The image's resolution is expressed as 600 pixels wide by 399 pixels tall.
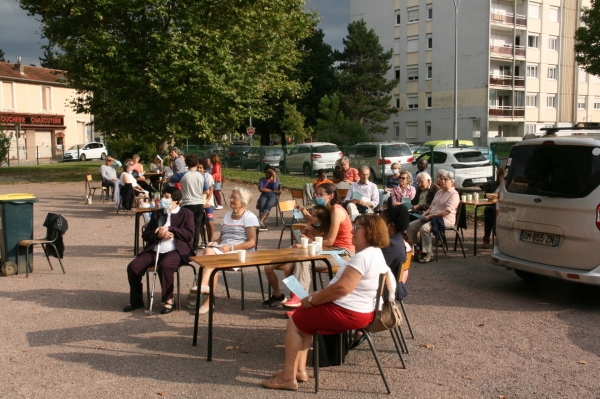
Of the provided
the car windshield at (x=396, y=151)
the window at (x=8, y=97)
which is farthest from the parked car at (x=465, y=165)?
the window at (x=8, y=97)

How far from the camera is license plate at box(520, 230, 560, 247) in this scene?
730 centimetres

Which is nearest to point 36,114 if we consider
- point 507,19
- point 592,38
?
point 507,19

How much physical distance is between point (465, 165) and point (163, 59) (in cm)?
1260

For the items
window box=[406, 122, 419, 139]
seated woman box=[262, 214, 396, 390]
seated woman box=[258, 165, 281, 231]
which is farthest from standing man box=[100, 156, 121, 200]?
window box=[406, 122, 419, 139]

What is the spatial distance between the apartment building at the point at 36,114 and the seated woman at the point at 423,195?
53978 millimetres

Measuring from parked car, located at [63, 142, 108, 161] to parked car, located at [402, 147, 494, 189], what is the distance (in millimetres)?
39742

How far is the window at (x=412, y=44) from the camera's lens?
63.3m

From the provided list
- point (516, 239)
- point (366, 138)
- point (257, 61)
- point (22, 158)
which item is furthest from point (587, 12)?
point (22, 158)

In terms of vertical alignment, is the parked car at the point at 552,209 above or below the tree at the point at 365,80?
below

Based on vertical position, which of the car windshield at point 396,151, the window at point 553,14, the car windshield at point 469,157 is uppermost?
the window at point 553,14

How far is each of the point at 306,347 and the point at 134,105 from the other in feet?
76.6

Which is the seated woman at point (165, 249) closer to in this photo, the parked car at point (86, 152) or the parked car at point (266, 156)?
the parked car at point (266, 156)

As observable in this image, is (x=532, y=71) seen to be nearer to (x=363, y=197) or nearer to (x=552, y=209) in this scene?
(x=363, y=197)

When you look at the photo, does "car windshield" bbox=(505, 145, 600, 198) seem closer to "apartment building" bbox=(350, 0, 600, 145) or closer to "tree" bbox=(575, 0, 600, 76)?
"tree" bbox=(575, 0, 600, 76)
